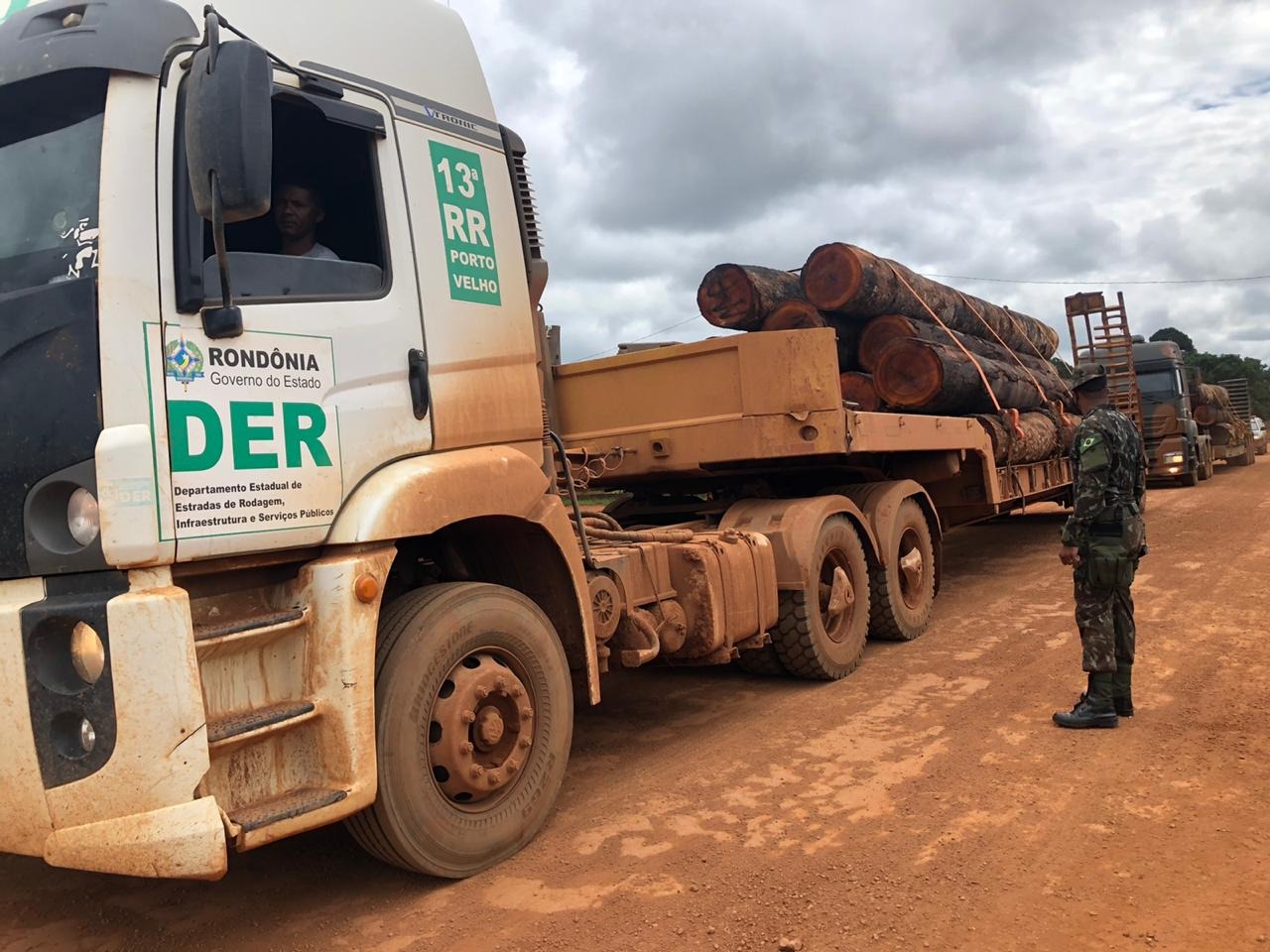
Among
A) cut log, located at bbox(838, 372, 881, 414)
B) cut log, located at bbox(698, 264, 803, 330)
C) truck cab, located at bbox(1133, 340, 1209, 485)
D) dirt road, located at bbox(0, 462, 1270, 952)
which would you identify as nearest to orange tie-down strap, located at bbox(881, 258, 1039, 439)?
cut log, located at bbox(838, 372, 881, 414)

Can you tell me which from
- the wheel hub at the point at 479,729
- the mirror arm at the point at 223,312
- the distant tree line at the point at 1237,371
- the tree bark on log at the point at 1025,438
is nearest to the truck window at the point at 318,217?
the mirror arm at the point at 223,312

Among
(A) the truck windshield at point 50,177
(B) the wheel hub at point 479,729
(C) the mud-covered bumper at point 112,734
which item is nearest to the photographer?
(C) the mud-covered bumper at point 112,734

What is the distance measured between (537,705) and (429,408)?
116cm

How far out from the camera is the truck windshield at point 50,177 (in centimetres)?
265

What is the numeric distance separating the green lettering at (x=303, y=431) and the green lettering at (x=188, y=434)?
0.20 m

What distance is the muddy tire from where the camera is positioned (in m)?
5.86

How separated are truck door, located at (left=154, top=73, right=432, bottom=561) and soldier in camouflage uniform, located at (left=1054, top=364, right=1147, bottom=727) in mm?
3283

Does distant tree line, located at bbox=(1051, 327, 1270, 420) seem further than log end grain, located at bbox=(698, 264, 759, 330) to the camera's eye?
Yes

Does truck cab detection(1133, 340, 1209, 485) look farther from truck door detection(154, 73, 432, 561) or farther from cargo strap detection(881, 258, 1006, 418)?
truck door detection(154, 73, 432, 561)

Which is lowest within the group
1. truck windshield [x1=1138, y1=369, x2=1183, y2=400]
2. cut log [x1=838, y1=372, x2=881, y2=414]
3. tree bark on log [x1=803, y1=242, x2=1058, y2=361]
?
cut log [x1=838, y1=372, x2=881, y2=414]

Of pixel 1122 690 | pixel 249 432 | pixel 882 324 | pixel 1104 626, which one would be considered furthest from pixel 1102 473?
pixel 249 432

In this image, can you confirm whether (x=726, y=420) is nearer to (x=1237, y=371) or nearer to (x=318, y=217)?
(x=318, y=217)

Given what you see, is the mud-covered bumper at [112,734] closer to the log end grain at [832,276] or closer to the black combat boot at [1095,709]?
the black combat boot at [1095,709]

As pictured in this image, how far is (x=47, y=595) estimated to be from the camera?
2588mm
